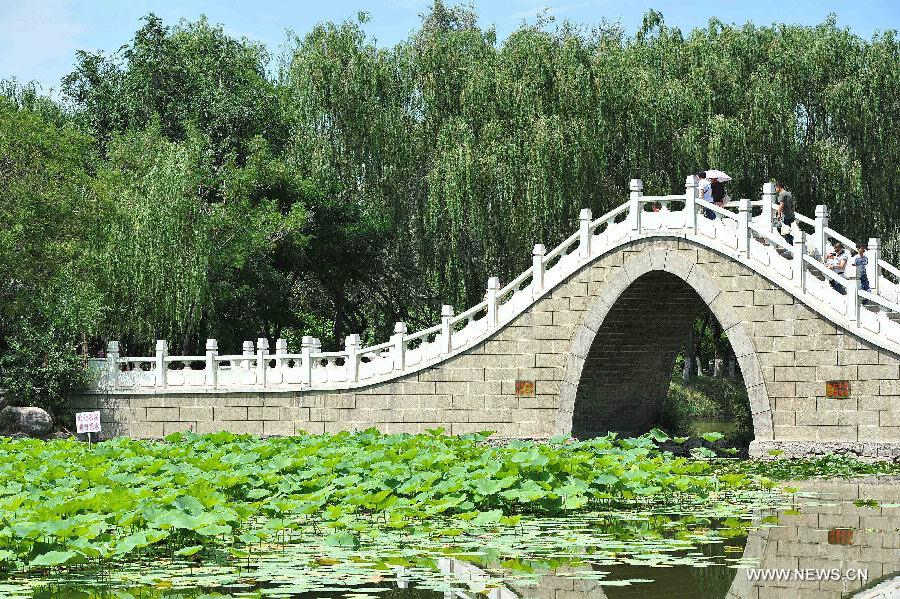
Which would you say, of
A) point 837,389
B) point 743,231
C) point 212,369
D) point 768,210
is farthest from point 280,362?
point 837,389

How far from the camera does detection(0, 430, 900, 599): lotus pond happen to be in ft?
23.7

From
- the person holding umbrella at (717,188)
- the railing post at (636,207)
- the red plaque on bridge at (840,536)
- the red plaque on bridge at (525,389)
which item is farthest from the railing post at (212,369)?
the red plaque on bridge at (840,536)

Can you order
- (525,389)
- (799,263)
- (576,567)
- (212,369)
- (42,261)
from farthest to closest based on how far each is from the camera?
(212,369) < (42,261) < (525,389) < (799,263) < (576,567)

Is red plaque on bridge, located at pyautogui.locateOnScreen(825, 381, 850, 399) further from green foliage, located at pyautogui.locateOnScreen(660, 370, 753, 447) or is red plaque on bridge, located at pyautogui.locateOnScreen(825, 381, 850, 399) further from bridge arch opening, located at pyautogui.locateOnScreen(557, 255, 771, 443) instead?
green foliage, located at pyautogui.locateOnScreen(660, 370, 753, 447)

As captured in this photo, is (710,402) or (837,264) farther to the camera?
(710,402)

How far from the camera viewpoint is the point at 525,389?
20812 mm

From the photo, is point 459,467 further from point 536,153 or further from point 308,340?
point 536,153

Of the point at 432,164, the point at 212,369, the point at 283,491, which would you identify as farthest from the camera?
the point at 432,164

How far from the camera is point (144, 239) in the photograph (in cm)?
2483

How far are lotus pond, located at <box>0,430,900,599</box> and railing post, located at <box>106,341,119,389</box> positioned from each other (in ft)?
33.1

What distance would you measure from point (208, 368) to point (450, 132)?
22.0 feet

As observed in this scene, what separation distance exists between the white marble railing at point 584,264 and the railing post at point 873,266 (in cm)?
1

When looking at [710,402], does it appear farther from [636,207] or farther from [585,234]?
[636,207]

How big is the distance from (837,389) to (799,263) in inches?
68.4
